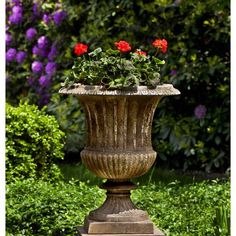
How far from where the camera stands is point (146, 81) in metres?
4.30

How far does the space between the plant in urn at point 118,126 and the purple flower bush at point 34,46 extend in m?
5.65

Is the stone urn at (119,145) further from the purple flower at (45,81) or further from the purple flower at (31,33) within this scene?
the purple flower at (31,33)

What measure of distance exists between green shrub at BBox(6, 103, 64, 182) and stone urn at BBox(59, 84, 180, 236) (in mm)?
2419

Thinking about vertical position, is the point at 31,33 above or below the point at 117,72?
above

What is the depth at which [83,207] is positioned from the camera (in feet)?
19.4

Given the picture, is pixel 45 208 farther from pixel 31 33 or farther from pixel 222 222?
pixel 31 33

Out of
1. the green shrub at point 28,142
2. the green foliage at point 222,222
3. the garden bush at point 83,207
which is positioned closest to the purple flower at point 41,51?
the green shrub at point 28,142

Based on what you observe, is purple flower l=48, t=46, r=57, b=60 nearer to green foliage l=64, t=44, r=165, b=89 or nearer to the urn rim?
green foliage l=64, t=44, r=165, b=89

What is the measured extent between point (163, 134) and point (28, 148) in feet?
7.62

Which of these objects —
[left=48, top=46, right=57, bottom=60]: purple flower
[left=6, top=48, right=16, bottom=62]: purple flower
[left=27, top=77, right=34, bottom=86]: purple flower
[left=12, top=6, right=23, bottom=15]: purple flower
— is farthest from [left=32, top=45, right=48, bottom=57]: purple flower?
[left=12, top=6, right=23, bottom=15]: purple flower

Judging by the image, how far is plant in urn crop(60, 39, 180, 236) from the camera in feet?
13.9

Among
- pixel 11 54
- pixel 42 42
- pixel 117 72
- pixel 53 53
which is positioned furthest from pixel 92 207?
pixel 11 54

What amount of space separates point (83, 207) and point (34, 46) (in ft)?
17.4

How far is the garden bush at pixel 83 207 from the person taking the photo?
5.49 m
